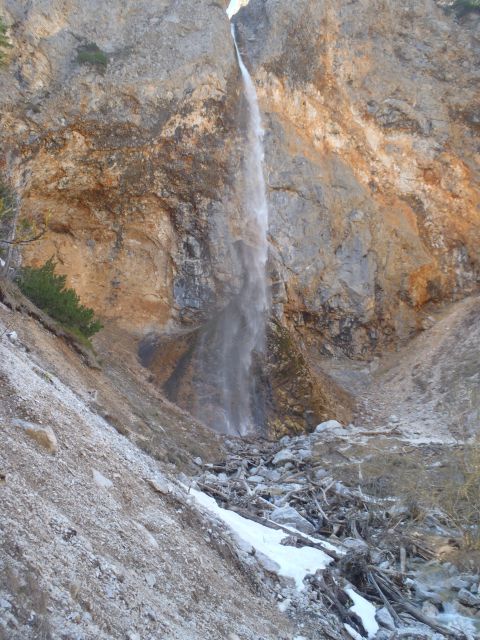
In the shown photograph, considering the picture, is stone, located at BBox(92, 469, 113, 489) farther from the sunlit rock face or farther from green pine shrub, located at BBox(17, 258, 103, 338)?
the sunlit rock face

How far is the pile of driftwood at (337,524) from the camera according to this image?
7031 mm

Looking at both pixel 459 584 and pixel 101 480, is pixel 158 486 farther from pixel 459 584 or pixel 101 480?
pixel 459 584

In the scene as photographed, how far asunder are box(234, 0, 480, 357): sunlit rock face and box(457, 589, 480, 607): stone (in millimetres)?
15831

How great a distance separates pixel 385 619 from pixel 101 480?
346 centimetres

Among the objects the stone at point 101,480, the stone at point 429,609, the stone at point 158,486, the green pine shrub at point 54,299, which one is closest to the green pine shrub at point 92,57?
the green pine shrub at point 54,299

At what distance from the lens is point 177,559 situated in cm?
559

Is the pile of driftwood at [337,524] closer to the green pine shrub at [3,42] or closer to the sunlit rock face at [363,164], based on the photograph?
the sunlit rock face at [363,164]

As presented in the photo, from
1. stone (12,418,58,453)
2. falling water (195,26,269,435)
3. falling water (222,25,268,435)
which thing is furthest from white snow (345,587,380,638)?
falling water (222,25,268,435)

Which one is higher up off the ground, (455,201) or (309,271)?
(455,201)

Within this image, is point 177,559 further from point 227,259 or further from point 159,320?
point 227,259

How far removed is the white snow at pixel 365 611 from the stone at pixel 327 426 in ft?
33.0

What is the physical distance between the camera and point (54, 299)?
46.1 ft

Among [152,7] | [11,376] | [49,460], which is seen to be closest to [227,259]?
[152,7]

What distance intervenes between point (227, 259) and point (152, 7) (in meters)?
9.90
